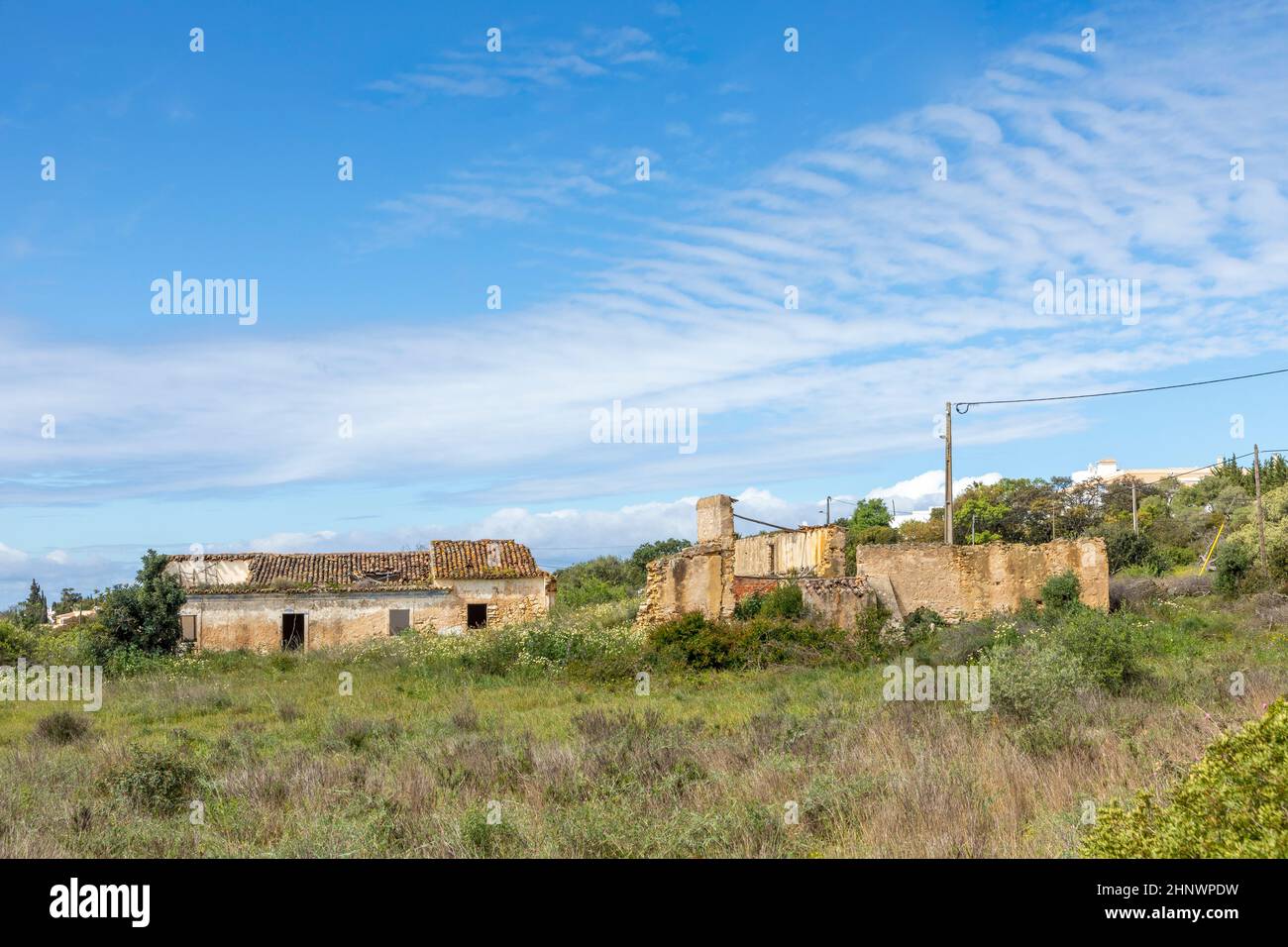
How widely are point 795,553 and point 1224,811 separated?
75.9 feet

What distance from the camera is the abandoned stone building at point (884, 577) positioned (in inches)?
866

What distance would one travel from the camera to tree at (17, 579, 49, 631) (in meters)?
35.7

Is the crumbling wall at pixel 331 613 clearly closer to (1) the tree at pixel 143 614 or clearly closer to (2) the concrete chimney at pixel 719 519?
(1) the tree at pixel 143 614

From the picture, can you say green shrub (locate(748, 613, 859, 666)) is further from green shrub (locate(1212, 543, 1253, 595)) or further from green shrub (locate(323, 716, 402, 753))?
green shrub (locate(1212, 543, 1253, 595))

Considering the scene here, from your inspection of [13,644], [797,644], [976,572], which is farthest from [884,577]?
[13,644]

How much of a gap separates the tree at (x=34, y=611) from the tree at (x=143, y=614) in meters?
11.7

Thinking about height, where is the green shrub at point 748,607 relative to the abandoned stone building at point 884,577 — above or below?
below

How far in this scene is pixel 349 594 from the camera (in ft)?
98.9

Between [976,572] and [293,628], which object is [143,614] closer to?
[293,628]

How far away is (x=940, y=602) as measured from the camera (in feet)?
76.8

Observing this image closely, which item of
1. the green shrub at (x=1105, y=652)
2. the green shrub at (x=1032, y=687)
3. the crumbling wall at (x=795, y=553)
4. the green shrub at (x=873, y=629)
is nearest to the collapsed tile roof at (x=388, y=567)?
the crumbling wall at (x=795, y=553)
